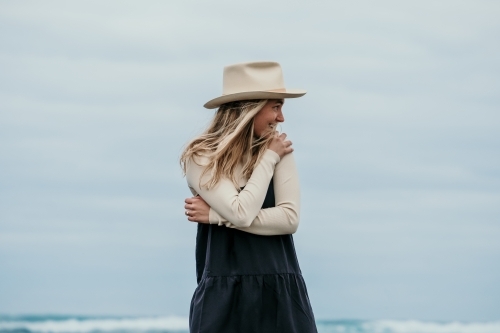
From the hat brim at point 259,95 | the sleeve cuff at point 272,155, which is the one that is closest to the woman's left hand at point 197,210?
the sleeve cuff at point 272,155

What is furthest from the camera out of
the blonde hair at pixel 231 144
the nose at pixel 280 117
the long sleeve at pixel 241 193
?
the nose at pixel 280 117

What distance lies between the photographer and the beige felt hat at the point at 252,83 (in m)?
3.41

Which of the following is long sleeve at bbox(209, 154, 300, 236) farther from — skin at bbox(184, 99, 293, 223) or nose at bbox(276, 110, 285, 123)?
nose at bbox(276, 110, 285, 123)

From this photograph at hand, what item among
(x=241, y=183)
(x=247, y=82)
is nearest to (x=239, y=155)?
(x=241, y=183)

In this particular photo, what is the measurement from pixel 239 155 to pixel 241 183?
0.40 ft

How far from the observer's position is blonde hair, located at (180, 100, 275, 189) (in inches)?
132

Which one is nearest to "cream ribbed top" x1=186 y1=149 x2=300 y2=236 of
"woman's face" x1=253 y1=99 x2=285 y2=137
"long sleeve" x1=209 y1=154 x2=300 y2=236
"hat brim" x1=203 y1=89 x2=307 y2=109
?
"long sleeve" x1=209 y1=154 x2=300 y2=236

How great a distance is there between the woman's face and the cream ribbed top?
0.38ft

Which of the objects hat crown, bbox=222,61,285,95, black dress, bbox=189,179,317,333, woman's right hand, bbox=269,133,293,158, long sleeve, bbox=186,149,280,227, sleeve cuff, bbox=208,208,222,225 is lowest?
black dress, bbox=189,179,317,333

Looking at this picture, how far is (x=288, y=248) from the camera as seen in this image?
3.46 meters

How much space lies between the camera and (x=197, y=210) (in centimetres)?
339

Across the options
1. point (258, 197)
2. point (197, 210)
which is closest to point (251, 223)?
point (258, 197)

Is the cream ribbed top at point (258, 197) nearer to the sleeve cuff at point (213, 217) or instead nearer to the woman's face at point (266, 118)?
the sleeve cuff at point (213, 217)

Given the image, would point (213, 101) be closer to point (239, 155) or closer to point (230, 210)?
point (239, 155)
